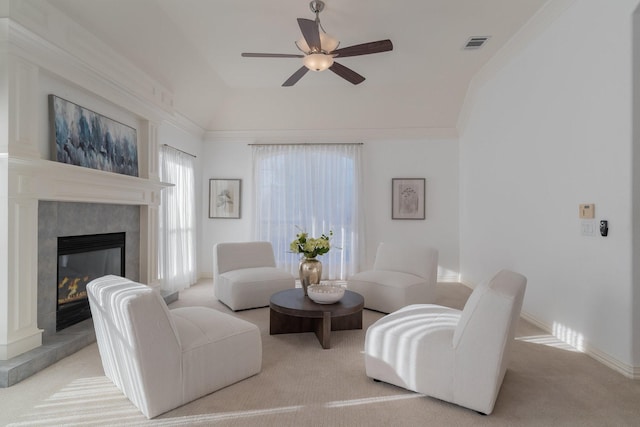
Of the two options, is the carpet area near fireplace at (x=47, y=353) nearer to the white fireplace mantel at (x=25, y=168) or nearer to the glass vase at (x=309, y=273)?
the white fireplace mantel at (x=25, y=168)

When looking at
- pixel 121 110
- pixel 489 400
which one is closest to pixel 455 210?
pixel 489 400

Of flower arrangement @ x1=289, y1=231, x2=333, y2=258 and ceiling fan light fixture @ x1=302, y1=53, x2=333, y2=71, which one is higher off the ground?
ceiling fan light fixture @ x1=302, y1=53, x2=333, y2=71

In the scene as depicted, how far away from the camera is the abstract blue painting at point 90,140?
308cm

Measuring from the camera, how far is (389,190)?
6.46 meters

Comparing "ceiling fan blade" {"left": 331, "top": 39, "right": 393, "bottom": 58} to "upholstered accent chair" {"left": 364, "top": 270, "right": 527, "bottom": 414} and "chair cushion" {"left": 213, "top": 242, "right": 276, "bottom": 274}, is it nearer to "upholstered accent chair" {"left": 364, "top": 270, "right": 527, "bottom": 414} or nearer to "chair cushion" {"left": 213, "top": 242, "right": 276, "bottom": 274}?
"upholstered accent chair" {"left": 364, "top": 270, "right": 527, "bottom": 414}

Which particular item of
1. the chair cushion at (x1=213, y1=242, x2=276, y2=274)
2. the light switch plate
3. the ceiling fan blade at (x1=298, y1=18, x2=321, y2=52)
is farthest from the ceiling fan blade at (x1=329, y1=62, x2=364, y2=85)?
the chair cushion at (x1=213, y1=242, x2=276, y2=274)

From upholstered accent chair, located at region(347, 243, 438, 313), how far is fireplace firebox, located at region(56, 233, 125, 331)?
9.06 ft

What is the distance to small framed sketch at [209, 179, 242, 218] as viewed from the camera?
6.56 m

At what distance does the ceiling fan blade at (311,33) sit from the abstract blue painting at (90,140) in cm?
212

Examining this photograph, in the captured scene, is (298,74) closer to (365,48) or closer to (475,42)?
(365,48)

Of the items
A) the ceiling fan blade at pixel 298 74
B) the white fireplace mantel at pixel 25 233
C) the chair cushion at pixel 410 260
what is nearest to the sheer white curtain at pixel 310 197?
the chair cushion at pixel 410 260

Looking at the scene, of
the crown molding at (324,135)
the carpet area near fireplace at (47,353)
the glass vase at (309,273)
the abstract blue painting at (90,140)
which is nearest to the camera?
the carpet area near fireplace at (47,353)

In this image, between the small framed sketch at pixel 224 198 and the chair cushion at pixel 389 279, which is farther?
the small framed sketch at pixel 224 198

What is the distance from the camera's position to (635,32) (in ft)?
8.50
